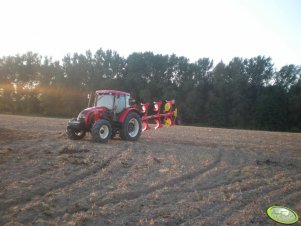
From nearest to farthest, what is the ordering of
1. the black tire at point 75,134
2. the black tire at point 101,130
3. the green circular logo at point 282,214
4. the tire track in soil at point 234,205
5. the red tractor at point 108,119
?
the tire track in soil at point 234,205, the green circular logo at point 282,214, the black tire at point 101,130, the red tractor at point 108,119, the black tire at point 75,134

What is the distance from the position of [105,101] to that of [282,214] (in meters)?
8.52

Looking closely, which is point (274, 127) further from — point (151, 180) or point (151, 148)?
point (151, 180)

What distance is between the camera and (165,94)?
1980 inches

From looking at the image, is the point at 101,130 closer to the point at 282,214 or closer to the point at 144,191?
the point at 144,191

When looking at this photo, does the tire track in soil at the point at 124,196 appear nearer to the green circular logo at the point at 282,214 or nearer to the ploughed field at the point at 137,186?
the ploughed field at the point at 137,186

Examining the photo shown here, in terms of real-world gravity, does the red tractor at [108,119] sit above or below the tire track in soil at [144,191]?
above

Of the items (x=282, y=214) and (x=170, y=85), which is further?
(x=170, y=85)

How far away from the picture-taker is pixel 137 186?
6.23 m

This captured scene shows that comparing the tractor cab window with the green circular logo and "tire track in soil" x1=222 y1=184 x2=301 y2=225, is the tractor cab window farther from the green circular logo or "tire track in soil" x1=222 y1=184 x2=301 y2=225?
the green circular logo

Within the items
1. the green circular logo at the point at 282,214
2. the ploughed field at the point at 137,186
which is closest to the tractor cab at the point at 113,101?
the ploughed field at the point at 137,186

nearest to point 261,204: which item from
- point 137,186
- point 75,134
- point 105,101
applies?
point 137,186

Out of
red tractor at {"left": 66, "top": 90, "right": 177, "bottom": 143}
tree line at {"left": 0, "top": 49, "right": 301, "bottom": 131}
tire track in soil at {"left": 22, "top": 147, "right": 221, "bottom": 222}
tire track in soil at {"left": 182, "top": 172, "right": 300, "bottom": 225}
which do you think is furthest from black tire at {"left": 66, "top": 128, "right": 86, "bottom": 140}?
tree line at {"left": 0, "top": 49, "right": 301, "bottom": 131}

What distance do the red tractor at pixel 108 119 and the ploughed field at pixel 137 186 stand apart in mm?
1508

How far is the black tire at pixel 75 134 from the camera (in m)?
12.2
